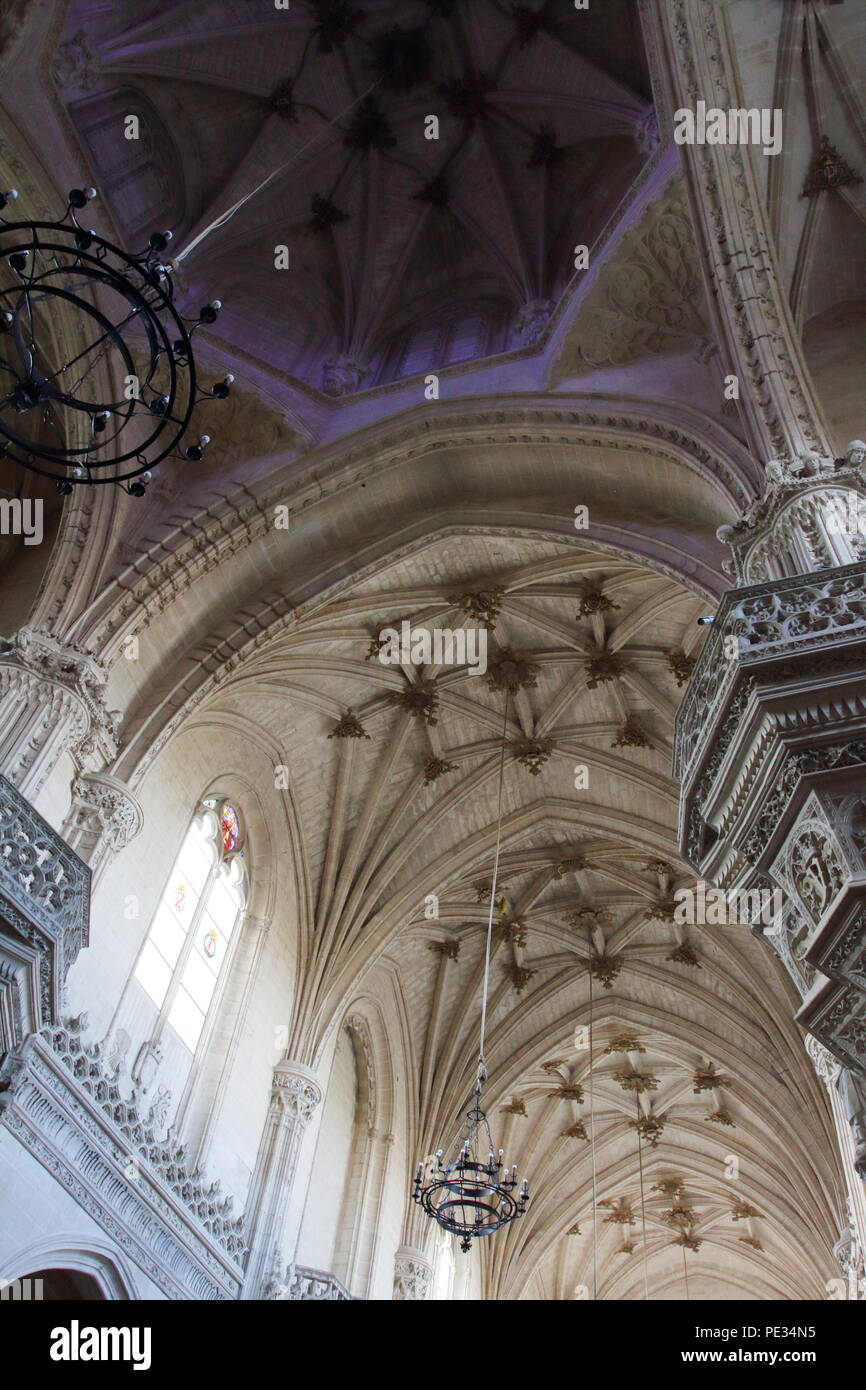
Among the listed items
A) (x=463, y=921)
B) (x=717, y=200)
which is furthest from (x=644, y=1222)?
(x=717, y=200)

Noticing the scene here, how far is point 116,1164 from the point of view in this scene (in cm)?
1039

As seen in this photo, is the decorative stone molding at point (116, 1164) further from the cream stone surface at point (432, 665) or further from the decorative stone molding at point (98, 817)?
the decorative stone molding at point (98, 817)

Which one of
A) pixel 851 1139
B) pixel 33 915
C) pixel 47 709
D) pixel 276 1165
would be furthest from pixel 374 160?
pixel 851 1139

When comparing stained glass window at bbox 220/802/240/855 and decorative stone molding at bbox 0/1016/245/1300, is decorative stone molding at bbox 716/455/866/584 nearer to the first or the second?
decorative stone molding at bbox 0/1016/245/1300

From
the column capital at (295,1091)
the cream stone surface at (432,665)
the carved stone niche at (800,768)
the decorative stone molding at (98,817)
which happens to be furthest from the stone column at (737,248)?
the column capital at (295,1091)

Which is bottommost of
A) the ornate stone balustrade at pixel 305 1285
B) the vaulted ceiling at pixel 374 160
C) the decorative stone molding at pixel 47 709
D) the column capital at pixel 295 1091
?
the ornate stone balustrade at pixel 305 1285

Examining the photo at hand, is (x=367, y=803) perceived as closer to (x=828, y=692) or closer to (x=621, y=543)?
(x=621, y=543)

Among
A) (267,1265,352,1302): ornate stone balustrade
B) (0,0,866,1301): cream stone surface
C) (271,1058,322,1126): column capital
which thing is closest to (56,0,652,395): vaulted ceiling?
(0,0,866,1301): cream stone surface

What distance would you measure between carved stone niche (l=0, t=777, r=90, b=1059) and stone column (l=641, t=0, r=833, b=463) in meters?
6.41

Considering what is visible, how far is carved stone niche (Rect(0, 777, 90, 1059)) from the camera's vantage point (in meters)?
8.24

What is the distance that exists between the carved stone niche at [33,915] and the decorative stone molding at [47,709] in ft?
3.35

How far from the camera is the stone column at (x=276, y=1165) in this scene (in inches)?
503

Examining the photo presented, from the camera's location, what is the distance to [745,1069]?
19.2 metres

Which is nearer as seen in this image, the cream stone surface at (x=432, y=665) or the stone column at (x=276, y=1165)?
the cream stone surface at (x=432, y=665)
